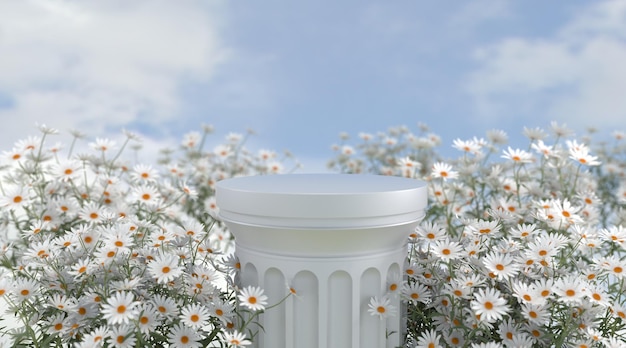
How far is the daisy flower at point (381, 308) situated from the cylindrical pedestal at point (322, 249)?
0.13 feet

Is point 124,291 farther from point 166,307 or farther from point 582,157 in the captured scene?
Result: point 582,157

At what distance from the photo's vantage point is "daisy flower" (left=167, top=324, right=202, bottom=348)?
6.04 ft

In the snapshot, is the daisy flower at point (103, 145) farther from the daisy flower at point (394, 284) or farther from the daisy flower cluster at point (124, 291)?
the daisy flower at point (394, 284)

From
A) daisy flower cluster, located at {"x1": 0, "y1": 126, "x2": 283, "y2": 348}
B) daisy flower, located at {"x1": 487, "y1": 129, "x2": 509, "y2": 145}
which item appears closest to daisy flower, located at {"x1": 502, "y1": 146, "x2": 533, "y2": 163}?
daisy flower, located at {"x1": 487, "y1": 129, "x2": 509, "y2": 145}

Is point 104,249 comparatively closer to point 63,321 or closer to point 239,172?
point 63,321

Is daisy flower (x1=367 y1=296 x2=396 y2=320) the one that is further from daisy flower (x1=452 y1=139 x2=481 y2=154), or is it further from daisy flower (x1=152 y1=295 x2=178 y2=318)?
daisy flower (x1=452 y1=139 x2=481 y2=154)

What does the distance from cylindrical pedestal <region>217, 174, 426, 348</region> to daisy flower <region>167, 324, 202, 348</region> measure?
8.9 inches

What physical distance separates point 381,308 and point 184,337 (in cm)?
58

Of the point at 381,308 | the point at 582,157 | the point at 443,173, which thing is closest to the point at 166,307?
the point at 381,308

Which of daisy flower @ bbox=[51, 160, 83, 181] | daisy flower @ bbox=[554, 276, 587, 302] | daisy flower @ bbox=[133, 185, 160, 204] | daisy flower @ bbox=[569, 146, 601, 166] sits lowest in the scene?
daisy flower @ bbox=[554, 276, 587, 302]

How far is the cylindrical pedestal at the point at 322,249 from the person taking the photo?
1.76 metres

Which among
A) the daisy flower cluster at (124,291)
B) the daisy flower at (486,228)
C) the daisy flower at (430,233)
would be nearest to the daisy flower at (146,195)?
the daisy flower cluster at (124,291)

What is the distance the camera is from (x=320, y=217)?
1.75 metres

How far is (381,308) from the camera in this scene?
1.87 m
